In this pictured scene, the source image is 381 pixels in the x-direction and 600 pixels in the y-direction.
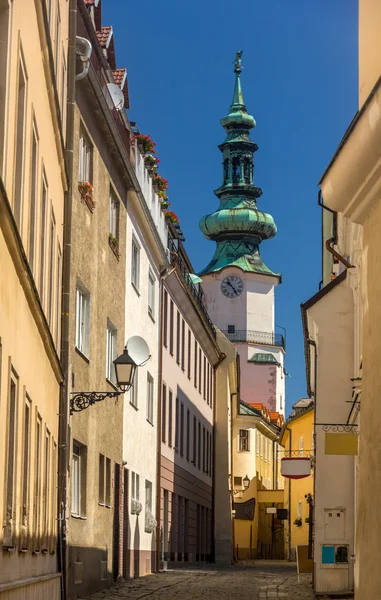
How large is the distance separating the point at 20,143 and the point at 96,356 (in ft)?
36.7

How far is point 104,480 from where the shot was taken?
75.4 ft

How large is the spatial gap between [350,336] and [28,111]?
533 inches

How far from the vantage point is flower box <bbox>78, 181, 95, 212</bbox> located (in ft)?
66.8

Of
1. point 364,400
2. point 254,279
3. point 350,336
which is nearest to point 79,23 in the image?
point 350,336

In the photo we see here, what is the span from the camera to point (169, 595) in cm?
2144

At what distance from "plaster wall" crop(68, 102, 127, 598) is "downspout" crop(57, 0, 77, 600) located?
33.0 inches

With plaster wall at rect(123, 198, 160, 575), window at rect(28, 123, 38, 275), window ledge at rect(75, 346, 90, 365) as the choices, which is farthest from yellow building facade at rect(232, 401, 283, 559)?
window at rect(28, 123, 38, 275)

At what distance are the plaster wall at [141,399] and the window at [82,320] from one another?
15.9 ft

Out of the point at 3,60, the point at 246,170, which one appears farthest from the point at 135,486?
the point at 246,170

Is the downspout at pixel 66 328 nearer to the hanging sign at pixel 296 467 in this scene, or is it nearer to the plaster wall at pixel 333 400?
the plaster wall at pixel 333 400

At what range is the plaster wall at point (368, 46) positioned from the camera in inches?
172

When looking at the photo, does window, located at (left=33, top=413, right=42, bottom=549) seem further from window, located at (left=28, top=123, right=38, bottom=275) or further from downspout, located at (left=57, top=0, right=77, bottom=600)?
downspout, located at (left=57, top=0, right=77, bottom=600)

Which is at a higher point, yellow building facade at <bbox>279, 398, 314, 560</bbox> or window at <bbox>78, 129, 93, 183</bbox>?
window at <bbox>78, 129, 93, 183</bbox>

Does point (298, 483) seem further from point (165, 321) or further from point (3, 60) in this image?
point (3, 60)
